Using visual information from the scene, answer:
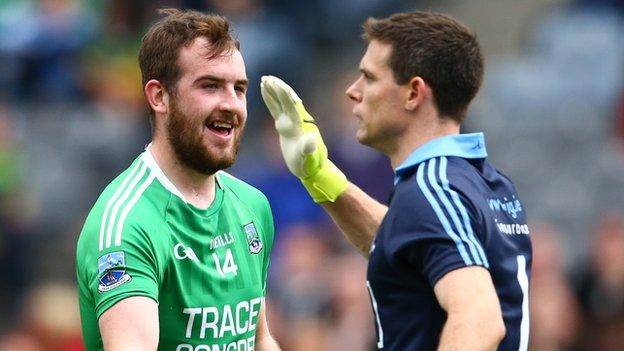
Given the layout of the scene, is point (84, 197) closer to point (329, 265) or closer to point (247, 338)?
point (329, 265)

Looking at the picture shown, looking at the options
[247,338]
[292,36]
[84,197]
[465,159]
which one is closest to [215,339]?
[247,338]

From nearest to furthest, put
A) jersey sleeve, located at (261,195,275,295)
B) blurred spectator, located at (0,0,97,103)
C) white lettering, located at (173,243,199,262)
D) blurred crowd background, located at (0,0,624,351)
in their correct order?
1. white lettering, located at (173,243,199,262)
2. jersey sleeve, located at (261,195,275,295)
3. blurred crowd background, located at (0,0,624,351)
4. blurred spectator, located at (0,0,97,103)

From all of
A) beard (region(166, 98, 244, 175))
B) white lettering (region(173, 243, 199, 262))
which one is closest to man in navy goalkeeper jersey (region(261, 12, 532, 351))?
beard (region(166, 98, 244, 175))

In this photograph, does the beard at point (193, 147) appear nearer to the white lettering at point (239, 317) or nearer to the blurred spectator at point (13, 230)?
the white lettering at point (239, 317)

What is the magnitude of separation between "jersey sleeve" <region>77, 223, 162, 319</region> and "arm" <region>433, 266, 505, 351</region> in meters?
1.04

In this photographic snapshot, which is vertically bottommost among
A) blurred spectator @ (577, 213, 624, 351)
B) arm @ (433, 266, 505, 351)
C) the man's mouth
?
blurred spectator @ (577, 213, 624, 351)

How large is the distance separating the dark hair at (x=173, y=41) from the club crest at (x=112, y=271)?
74cm

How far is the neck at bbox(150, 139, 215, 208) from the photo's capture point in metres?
5.58

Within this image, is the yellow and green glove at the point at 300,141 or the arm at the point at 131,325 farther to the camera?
the yellow and green glove at the point at 300,141

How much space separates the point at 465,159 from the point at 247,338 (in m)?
1.11

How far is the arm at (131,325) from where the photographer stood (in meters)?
5.04

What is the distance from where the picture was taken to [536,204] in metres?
11.0

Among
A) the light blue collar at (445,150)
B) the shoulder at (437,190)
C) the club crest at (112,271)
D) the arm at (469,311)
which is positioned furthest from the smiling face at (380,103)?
the club crest at (112,271)

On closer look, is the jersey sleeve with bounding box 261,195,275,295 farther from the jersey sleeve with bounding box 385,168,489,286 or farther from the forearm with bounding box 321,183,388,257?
the jersey sleeve with bounding box 385,168,489,286
